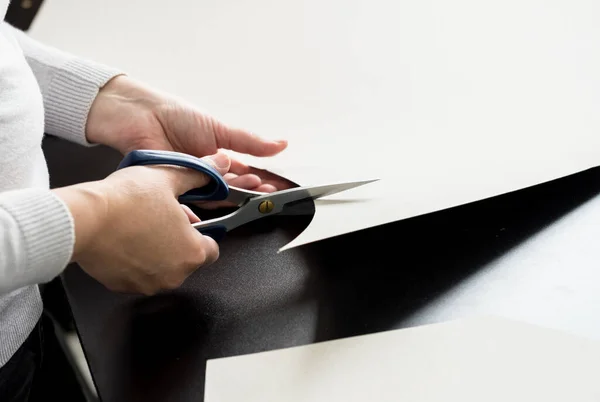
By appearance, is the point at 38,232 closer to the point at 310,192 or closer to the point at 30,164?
the point at 30,164

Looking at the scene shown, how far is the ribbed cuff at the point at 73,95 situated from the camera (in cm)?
78

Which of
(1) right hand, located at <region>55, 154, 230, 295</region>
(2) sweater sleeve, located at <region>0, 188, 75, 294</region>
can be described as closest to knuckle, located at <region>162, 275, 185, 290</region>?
(1) right hand, located at <region>55, 154, 230, 295</region>

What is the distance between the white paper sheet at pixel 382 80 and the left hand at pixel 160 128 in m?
0.03

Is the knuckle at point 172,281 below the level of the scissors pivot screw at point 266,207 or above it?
below

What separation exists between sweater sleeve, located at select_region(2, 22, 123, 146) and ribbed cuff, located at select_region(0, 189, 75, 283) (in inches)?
11.1

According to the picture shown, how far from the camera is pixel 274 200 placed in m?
0.66

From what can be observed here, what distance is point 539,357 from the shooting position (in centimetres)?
52

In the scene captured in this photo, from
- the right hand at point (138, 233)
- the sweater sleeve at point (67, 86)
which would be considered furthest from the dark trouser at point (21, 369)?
the sweater sleeve at point (67, 86)

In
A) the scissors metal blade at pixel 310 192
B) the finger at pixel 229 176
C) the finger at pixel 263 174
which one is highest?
the scissors metal blade at pixel 310 192

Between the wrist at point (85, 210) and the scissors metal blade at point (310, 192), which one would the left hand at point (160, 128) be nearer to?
the scissors metal blade at point (310, 192)

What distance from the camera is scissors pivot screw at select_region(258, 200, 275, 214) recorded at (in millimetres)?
657

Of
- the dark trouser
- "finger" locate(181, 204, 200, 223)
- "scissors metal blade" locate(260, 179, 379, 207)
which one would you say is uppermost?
"scissors metal blade" locate(260, 179, 379, 207)

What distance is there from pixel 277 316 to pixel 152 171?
0.55 ft

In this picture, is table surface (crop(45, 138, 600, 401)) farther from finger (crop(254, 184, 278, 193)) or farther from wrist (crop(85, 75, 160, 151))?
wrist (crop(85, 75, 160, 151))
